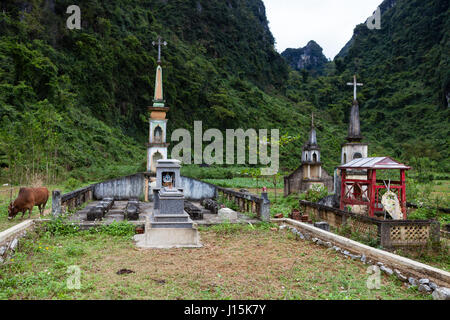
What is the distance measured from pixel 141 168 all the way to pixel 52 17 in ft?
74.1

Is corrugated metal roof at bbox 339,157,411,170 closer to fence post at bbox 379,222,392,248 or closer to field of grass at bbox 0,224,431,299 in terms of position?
fence post at bbox 379,222,392,248

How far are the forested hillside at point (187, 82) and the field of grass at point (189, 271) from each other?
13.7 metres

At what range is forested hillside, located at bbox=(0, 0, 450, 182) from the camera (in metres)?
29.6

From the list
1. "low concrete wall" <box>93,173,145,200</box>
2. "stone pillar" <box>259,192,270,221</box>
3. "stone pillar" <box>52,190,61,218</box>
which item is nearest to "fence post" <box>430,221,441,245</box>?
"stone pillar" <box>259,192,270,221</box>

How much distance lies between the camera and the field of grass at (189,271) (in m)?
5.15

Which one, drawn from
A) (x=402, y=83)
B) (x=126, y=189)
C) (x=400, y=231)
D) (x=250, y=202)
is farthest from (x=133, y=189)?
(x=402, y=83)

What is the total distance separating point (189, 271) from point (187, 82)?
46.2 metres

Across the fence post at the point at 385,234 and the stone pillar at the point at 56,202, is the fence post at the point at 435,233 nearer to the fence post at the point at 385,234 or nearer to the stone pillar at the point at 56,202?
the fence post at the point at 385,234

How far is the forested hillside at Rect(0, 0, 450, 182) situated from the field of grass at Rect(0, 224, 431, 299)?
539 inches

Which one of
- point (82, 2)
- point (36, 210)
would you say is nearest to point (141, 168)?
point (36, 210)

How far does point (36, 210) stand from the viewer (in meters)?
13.1

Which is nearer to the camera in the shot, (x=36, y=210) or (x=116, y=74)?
(x=36, y=210)

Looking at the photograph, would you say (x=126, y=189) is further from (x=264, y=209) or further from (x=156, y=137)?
(x=264, y=209)

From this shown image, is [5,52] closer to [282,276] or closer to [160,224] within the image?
[160,224]
